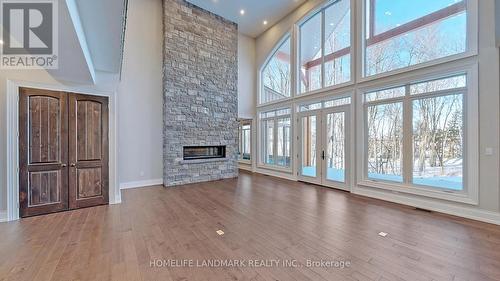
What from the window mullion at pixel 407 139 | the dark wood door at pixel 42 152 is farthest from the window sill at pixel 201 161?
the window mullion at pixel 407 139

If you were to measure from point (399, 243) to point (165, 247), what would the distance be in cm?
300

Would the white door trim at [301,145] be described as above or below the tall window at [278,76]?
below

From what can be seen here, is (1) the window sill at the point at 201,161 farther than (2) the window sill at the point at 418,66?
Yes

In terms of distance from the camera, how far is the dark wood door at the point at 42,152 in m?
3.80

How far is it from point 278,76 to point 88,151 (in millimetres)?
6514

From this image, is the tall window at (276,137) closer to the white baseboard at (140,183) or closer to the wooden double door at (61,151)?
the white baseboard at (140,183)

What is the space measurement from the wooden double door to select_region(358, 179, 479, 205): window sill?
5.95m

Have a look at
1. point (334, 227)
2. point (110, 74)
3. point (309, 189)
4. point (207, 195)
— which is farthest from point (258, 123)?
point (334, 227)

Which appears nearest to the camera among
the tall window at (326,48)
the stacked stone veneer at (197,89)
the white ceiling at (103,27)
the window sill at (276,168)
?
Answer: the white ceiling at (103,27)

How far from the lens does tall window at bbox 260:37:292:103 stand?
8.09 meters

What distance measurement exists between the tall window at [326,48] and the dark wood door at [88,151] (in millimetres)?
5695

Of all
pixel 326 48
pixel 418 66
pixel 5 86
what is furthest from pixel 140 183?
pixel 418 66

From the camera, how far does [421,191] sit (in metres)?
4.48

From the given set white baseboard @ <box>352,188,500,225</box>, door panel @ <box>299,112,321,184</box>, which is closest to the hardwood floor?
white baseboard @ <box>352,188,500,225</box>
